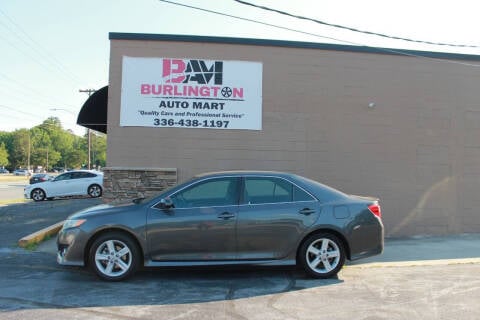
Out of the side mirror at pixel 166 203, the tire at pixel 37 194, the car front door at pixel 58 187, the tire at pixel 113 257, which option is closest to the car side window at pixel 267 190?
the side mirror at pixel 166 203

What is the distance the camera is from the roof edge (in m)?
9.84

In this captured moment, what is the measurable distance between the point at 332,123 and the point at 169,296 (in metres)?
6.20

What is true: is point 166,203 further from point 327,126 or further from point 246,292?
point 327,126

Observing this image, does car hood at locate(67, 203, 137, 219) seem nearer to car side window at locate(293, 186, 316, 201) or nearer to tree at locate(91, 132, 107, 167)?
car side window at locate(293, 186, 316, 201)

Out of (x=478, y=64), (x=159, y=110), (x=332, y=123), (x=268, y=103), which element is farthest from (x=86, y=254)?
(x=478, y=64)

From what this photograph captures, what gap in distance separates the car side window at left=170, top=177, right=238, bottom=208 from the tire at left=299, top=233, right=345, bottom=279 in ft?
4.08

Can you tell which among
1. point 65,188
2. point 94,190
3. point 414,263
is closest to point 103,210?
point 414,263

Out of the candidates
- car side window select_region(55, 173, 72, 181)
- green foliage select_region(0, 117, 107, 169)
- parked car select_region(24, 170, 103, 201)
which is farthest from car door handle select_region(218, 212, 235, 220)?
green foliage select_region(0, 117, 107, 169)

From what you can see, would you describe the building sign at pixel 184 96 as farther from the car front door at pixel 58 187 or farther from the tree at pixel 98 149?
the tree at pixel 98 149

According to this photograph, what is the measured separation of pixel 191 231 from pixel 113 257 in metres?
1.13

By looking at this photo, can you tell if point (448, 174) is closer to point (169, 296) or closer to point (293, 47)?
point (293, 47)

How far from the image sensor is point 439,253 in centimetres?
833

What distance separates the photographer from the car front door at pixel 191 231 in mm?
6016

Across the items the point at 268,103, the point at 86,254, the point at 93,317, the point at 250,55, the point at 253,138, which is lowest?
the point at 93,317
